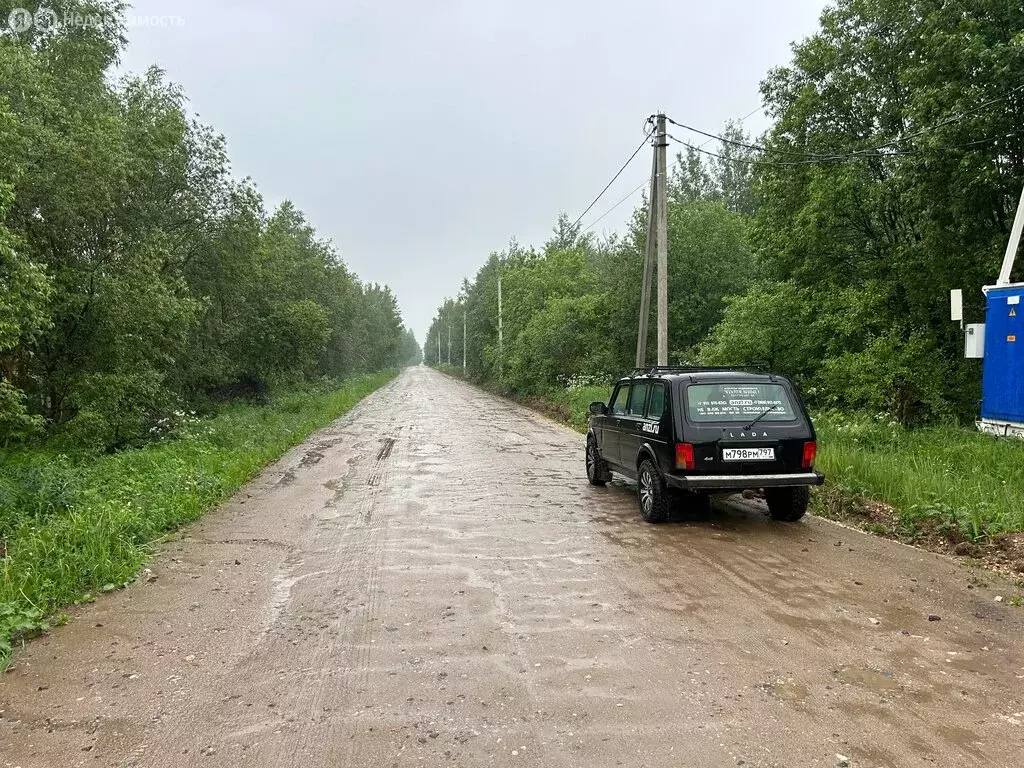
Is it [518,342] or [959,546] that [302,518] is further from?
[518,342]

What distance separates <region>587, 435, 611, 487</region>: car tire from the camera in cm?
1048

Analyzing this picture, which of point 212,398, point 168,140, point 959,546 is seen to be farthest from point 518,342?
point 959,546

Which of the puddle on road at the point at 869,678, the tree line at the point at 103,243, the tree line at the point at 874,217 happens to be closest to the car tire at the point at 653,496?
the puddle on road at the point at 869,678

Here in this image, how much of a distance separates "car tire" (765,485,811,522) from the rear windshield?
2.75 feet

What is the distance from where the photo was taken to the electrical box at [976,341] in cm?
1013

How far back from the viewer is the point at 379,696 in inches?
147

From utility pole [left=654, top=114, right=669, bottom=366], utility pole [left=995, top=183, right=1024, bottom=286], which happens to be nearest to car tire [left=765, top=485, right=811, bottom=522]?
utility pole [left=995, top=183, right=1024, bottom=286]

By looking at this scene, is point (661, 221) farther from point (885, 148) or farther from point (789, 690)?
point (789, 690)

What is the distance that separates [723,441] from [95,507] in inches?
280

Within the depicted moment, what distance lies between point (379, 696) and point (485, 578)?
84.9 inches

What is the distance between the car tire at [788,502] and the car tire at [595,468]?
286cm

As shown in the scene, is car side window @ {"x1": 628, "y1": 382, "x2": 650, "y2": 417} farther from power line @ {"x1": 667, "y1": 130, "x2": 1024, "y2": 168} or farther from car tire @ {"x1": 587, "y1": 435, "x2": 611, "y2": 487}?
power line @ {"x1": 667, "y1": 130, "x2": 1024, "y2": 168}

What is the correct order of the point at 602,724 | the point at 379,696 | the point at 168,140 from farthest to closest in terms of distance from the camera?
the point at 168,140 → the point at 379,696 → the point at 602,724

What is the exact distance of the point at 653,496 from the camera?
7812 mm
